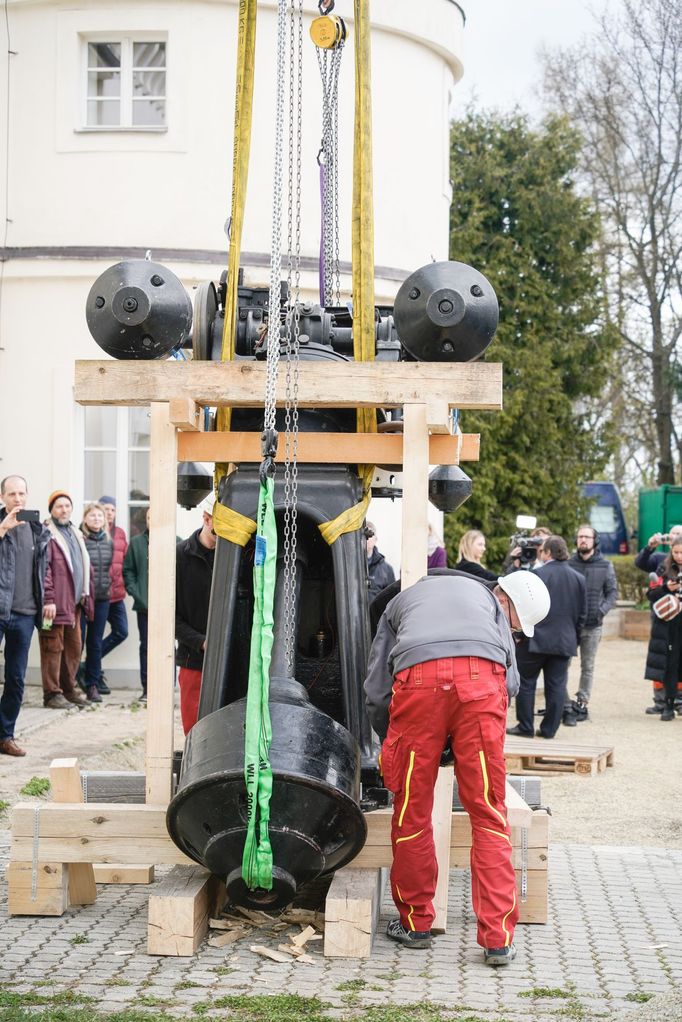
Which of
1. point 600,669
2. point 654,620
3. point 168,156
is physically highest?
point 168,156

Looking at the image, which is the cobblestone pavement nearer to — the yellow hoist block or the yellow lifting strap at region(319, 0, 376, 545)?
the yellow lifting strap at region(319, 0, 376, 545)

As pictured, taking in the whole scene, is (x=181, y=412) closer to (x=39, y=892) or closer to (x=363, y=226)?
(x=363, y=226)

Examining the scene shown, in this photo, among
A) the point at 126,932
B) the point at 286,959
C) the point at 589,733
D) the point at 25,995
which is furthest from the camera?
the point at 589,733

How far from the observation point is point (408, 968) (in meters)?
5.77

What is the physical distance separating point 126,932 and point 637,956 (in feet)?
7.11

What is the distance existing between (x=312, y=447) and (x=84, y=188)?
28.3ft

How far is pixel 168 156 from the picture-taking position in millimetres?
14312

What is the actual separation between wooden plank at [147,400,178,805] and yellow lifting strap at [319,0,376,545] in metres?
1.02

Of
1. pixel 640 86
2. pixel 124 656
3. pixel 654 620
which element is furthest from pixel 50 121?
pixel 640 86

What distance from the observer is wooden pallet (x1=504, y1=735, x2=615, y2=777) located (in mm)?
11016

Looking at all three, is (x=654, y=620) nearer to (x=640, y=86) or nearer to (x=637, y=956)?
(x=637, y=956)

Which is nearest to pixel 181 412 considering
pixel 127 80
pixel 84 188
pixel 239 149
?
pixel 239 149

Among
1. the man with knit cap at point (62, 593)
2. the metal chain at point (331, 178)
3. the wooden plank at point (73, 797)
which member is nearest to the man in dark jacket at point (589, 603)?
the man with knit cap at point (62, 593)

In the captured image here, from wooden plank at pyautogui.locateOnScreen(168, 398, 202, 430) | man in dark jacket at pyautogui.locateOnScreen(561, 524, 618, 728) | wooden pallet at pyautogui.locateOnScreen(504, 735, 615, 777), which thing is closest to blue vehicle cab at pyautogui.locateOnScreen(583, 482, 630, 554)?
man in dark jacket at pyautogui.locateOnScreen(561, 524, 618, 728)
